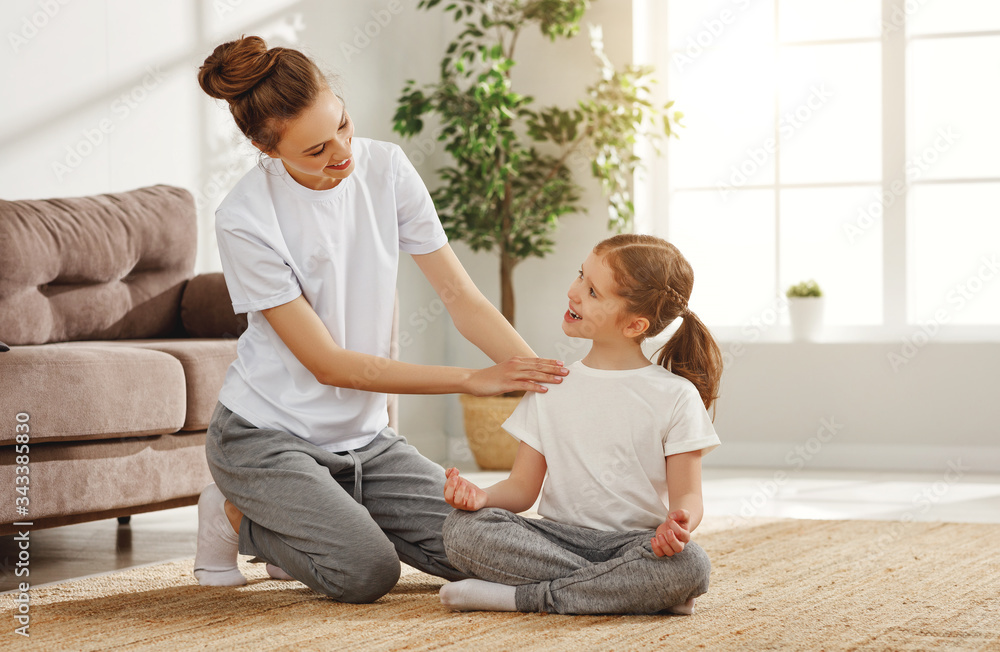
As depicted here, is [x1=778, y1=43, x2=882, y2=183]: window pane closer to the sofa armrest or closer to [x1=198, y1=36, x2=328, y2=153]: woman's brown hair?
the sofa armrest

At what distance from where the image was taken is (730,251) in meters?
4.14

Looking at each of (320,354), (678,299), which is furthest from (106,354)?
(678,299)

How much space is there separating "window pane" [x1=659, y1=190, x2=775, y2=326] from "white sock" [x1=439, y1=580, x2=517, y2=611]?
8.97ft

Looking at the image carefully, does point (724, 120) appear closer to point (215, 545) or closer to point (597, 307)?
point (597, 307)

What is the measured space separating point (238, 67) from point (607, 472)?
2.72 ft

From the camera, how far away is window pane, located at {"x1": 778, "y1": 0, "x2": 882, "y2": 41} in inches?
157

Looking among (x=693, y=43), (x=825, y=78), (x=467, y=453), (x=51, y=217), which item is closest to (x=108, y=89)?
(x=51, y=217)

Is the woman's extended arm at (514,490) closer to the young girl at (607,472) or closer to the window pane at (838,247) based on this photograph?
the young girl at (607,472)

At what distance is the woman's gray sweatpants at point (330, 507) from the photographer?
5.35ft

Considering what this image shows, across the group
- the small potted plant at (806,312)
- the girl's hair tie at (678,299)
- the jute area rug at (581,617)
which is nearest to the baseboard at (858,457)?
the small potted plant at (806,312)

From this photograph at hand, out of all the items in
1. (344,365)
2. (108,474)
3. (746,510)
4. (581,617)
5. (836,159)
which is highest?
(836,159)

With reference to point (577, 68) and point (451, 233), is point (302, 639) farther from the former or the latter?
point (577, 68)

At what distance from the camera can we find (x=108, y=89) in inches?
123

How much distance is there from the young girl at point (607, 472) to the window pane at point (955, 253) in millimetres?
2609
